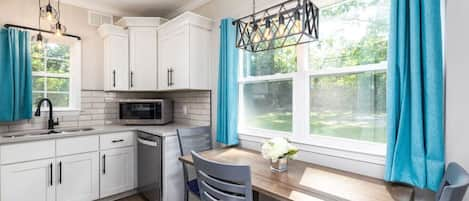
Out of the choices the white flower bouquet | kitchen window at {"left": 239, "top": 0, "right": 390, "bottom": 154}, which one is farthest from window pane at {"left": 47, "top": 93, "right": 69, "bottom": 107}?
the white flower bouquet

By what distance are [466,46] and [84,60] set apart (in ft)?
12.1

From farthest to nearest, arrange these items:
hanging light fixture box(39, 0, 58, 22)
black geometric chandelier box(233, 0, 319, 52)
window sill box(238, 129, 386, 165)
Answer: hanging light fixture box(39, 0, 58, 22) < window sill box(238, 129, 386, 165) < black geometric chandelier box(233, 0, 319, 52)

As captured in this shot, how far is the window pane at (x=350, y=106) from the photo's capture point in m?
1.61

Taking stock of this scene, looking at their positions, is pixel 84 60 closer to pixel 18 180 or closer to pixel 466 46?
pixel 18 180

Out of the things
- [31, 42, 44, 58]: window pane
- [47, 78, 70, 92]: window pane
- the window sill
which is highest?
[31, 42, 44, 58]: window pane

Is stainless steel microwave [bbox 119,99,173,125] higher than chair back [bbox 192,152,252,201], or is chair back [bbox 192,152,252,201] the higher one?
stainless steel microwave [bbox 119,99,173,125]

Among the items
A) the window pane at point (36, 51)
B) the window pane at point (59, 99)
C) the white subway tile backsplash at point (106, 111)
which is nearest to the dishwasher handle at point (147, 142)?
the white subway tile backsplash at point (106, 111)

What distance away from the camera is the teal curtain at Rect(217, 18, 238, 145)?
2.43 metres

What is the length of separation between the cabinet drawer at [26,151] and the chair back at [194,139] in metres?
1.29

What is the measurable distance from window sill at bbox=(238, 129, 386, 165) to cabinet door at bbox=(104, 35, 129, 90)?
207 cm

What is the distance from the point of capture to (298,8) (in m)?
1.31

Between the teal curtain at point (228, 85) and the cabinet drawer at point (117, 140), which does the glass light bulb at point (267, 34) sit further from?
the cabinet drawer at point (117, 140)

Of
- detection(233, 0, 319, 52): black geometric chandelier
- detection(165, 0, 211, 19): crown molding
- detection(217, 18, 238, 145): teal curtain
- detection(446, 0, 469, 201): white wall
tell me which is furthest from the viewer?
detection(165, 0, 211, 19): crown molding

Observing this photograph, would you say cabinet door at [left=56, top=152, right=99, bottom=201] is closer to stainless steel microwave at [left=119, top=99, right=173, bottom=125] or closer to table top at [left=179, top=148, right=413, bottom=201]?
stainless steel microwave at [left=119, top=99, right=173, bottom=125]
